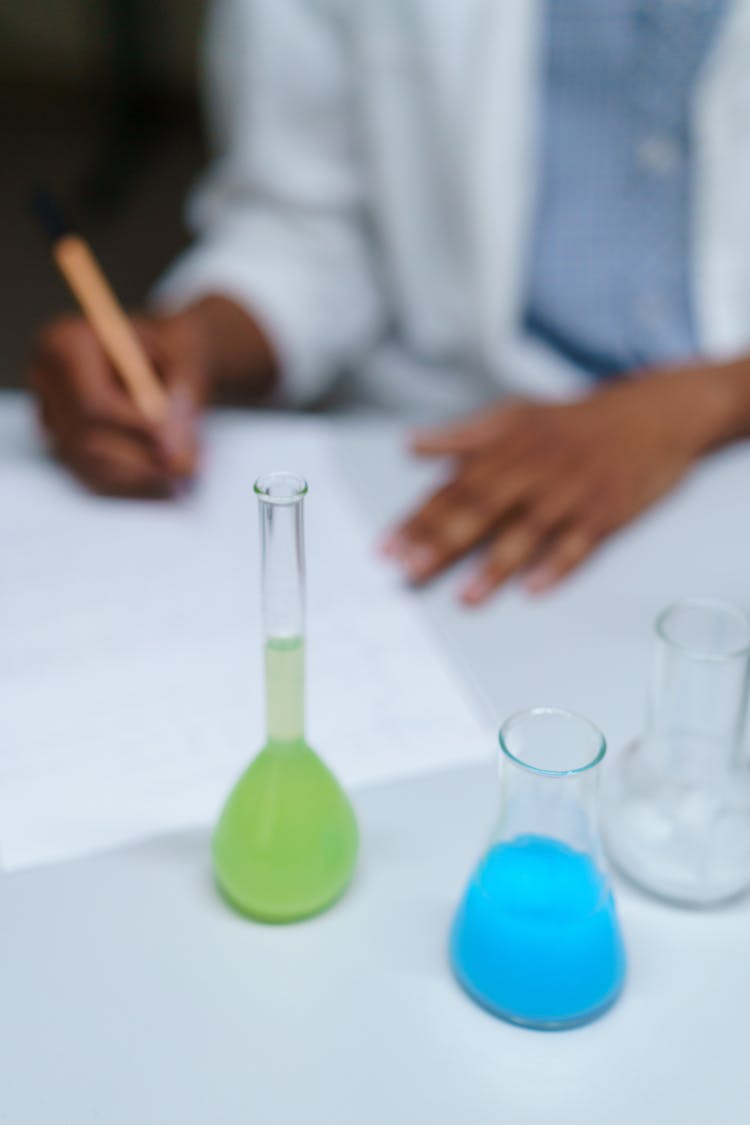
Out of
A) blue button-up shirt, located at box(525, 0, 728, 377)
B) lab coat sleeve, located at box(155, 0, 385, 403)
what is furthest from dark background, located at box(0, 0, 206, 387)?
blue button-up shirt, located at box(525, 0, 728, 377)

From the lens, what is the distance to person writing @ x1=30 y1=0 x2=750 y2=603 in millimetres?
899

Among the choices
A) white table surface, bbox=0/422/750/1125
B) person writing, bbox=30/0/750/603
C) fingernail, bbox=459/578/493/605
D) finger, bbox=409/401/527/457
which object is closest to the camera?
white table surface, bbox=0/422/750/1125

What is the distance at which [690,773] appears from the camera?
50 centimetres

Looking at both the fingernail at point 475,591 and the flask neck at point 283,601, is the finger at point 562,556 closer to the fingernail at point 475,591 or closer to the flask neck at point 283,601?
the fingernail at point 475,591

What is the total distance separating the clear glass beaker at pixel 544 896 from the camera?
15.7 inches

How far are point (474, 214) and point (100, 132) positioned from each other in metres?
2.39

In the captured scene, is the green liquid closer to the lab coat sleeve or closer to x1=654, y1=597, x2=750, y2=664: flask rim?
x1=654, y1=597, x2=750, y2=664: flask rim

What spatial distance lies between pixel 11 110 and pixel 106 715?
3.05 metres

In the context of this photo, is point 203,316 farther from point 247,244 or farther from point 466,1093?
point 466,1093

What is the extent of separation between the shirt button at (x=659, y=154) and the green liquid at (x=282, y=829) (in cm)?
68

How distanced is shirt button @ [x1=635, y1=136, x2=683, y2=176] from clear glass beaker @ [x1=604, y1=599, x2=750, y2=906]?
56cm

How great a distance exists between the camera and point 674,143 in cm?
94

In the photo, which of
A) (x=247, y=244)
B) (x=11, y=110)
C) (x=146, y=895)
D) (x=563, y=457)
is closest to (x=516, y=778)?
(x=146, y=895)

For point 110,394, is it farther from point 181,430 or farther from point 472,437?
point 472,437
